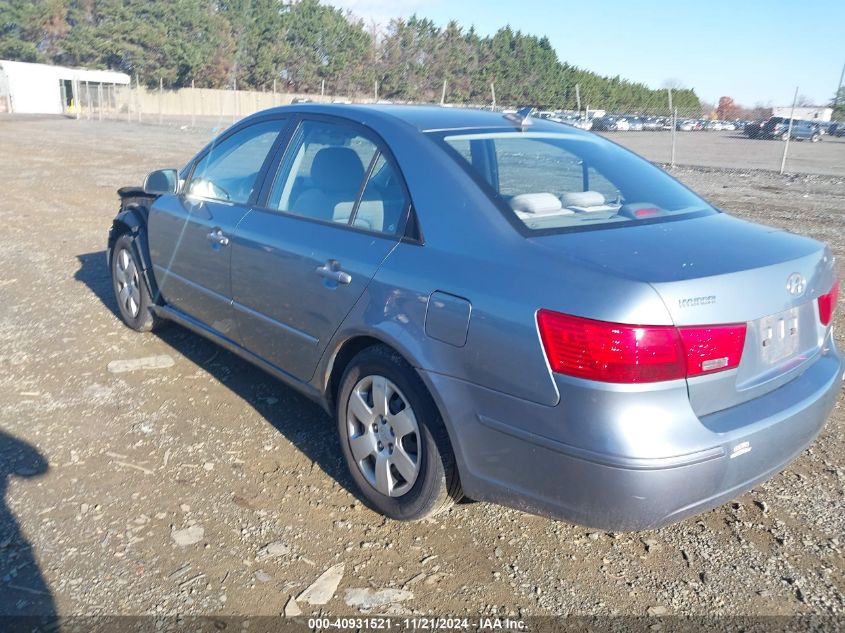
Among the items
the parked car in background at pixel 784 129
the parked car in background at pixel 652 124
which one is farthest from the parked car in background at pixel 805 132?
the parked car in background at pixel 652 124

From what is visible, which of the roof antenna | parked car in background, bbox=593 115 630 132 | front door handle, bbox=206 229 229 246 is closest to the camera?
the roof antenna

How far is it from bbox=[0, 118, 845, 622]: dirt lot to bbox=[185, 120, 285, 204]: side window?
3.80 feet

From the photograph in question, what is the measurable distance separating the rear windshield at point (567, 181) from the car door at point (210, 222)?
127 centimetres

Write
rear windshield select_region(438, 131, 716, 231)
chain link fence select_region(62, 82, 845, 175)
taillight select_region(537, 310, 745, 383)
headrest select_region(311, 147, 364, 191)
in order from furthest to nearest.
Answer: chain link fence select_region(62, 82, 845, 175), headrest select_region(311, 147, 364, 191), rear windshield select_region(438, 131, 716, 231), taillight select_region(537, 310, 745, 383)

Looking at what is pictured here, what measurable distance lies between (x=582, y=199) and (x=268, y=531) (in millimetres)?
1921

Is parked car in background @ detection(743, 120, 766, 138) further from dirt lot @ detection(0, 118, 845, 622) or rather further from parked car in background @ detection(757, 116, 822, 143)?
dirt lot @ detection(0, 118, 845, 622)

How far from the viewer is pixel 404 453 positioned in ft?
10.0

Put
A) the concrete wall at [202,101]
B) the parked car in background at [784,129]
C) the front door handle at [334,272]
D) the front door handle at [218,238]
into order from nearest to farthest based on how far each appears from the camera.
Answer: the front door handle at [334,272] → the front door handle at [218,238] → the parked car in background at [784,129] → the concrete wall at [202,101]

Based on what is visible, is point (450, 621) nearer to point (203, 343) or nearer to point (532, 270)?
point (532, 270)

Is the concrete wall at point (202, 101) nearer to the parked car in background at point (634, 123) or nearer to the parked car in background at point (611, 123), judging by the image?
the parked car in background at point (611, 123)

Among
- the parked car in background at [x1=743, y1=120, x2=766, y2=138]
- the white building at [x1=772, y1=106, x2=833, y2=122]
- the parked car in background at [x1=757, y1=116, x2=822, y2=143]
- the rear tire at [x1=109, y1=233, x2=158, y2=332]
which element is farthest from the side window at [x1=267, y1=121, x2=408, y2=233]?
the white building at [x1=772, y1=106, x2=833, y2=122]

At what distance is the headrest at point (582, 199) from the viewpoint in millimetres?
3231

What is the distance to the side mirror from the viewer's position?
15.8ft

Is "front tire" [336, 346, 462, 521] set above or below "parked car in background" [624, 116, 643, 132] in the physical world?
below
